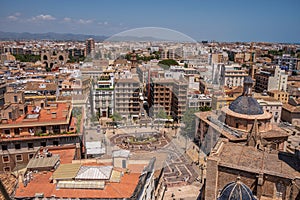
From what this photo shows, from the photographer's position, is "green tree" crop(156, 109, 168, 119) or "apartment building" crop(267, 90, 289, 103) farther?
"apartment building" crop(267, 90, 289, 103)

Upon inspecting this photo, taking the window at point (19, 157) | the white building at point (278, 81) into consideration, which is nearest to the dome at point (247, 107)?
the window at point (19, 157)

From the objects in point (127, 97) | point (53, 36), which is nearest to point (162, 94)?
point (127, 97)

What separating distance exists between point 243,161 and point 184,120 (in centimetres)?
1215

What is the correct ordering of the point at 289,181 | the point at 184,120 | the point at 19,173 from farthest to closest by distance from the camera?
the point at 184,120 → the point at 19,173 → the point at 289,181

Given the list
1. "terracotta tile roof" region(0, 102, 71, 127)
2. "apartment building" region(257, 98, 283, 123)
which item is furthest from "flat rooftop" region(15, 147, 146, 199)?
"apartment building" region(257, 98, 283, 123)

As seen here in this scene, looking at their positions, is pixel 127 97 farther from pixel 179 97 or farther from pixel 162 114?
pixel 179 97

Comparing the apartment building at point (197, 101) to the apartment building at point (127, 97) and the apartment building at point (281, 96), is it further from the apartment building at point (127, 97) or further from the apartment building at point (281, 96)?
the apartment building at point (281, 96)

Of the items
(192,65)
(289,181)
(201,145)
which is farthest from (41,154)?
(192,65)

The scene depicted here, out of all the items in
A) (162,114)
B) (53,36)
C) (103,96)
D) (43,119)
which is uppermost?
(53,36)

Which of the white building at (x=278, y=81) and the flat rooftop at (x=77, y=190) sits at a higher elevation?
the white building at (x=278, y=81)

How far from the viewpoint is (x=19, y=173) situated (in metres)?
8.65

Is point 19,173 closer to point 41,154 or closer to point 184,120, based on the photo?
point 41,154

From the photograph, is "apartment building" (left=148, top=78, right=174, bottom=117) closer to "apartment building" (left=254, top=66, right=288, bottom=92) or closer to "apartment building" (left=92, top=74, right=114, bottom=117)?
"apartment building" (left=92, top=74, right=114, bottom=117)

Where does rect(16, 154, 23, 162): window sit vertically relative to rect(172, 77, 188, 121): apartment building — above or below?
below
